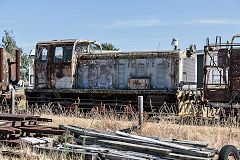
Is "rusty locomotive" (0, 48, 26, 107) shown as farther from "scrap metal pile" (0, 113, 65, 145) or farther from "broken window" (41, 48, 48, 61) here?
"scrap metal pile" (0, 113, 65, 145)

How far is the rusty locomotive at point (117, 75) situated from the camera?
12.9 meters

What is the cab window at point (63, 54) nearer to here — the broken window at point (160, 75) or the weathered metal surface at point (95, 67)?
the weathered metal surface at point (95, 67)

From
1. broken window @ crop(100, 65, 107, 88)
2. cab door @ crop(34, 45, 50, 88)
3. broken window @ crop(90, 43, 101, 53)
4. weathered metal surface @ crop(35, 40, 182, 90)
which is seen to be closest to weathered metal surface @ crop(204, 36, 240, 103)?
weathered metal surface @ crop(35, 40, 182, 90)

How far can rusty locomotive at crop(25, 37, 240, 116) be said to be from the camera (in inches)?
509

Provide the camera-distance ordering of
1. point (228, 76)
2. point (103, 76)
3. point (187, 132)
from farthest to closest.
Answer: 1. point (103, 76)
2. point (228, 76)
3. point (187, 132)

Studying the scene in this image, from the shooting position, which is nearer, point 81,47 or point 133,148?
point 133,148

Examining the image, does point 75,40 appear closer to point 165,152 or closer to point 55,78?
point 55,78

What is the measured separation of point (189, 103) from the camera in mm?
12820

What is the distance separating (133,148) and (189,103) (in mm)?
7283

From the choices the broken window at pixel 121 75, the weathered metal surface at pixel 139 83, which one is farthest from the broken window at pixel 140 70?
the broken window at pixel 121 75

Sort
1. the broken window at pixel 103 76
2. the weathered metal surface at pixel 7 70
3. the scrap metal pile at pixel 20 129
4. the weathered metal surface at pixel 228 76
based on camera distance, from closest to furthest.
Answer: the scrap metal pile at pixel 20 129
the weathered metal surface at pixel 228 76
the weathered metal surface at pixel 7 70
the broken window at pixel 103 76

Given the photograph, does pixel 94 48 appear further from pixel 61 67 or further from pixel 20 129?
pixel 20 129

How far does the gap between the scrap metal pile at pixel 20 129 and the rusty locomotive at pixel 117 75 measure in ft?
16.6

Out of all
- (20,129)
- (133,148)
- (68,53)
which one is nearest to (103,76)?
(68,53)
